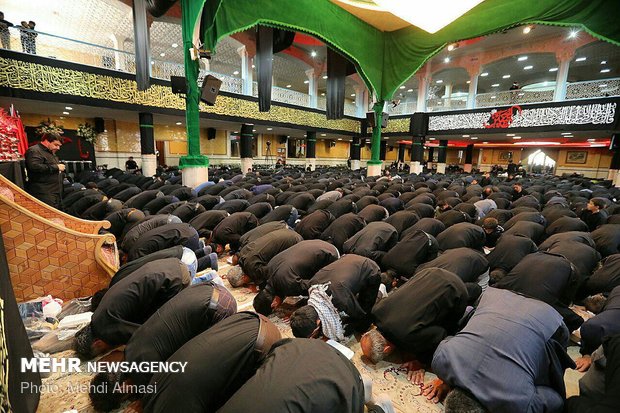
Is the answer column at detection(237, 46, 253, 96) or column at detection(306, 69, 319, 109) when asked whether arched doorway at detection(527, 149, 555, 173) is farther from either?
column at detection(237, 46, 253, 96)

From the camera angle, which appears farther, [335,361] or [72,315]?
[72,315]

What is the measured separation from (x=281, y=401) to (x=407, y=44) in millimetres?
9308

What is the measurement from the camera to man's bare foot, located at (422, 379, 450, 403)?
164cm

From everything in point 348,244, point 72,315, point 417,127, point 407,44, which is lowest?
point 72,315

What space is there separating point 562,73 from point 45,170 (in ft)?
51.0

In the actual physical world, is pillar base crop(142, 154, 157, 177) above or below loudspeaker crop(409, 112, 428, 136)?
below

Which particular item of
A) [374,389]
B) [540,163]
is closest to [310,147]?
Result: [374,389]

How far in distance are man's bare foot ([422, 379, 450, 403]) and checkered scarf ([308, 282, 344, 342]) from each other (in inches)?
22.8

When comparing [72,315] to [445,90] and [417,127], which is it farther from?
[445,90]

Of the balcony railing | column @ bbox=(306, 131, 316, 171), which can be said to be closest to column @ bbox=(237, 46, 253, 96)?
the balcony railing

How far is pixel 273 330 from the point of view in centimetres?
139

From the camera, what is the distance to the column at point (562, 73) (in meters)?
11.1

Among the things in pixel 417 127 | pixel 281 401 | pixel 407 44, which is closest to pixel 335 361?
pixel 281 401

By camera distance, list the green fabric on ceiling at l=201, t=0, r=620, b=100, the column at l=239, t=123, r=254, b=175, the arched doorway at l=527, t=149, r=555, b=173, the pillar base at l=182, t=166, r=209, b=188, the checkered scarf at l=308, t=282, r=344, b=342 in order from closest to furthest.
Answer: the checkered scarf at l=308, t=282, r=344, b=342, the green fabric on ceiling at l=201, t=0, r=620, b=100, the pillar base at l=182, t=166, r=209, b=188, the column at l=239, t=123, r=254, b=175, the arched doorway at l=527, t=149, r=555, b=173
